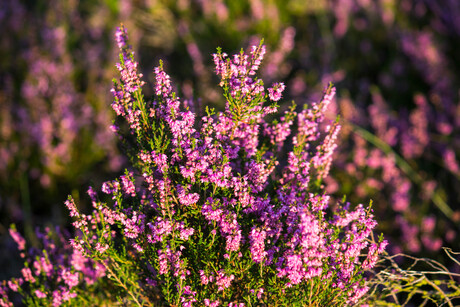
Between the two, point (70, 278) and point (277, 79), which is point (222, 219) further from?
point (277, 79)

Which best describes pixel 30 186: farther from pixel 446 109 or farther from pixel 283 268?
pixel 446 109

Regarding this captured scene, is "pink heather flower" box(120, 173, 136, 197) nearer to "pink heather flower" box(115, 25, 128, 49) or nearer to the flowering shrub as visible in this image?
the flowering shrub

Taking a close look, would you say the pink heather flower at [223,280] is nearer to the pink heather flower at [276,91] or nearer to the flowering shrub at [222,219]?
the flowering shrub at [222,219]

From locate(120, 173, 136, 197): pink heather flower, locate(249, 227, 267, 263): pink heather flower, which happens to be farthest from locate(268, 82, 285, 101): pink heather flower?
locate(120, 173, 136, 197): pink heather flower

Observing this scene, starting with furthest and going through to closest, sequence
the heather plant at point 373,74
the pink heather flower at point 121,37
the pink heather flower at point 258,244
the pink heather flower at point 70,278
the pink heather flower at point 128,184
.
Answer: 1. the heather plant at point 373,74
2. the pink heather flower at point 70,278
3. the pink heather flower at point 121,37
4. the pink heather flower at point 128,184
5. the pink heather flower at point 258,244

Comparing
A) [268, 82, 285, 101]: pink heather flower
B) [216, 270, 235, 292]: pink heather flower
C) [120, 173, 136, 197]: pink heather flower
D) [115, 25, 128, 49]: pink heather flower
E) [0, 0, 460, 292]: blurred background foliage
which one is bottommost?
[216, 270, 235, 292]: pink heather flower

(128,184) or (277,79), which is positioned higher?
(277,79)

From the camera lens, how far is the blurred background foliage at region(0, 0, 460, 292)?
410cm

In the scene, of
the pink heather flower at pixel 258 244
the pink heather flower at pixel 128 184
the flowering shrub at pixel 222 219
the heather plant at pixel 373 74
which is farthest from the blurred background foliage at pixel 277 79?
the pink heather flower at pixel 128 184

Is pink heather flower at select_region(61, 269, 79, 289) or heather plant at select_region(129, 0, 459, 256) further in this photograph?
heather plant at select_region(129, 0, 459, 256)

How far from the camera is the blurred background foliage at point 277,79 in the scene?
410 centimetres

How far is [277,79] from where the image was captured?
17.0 feet

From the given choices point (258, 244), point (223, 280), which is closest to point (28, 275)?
point (223, 280)

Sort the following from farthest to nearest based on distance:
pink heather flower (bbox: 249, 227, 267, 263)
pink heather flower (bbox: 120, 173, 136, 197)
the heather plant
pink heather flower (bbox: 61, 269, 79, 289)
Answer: the heather plant → pink heather flower (bbox: 61, 269, 79, 289) → pink heather flower (bbox: 120, 173, 136, 197) → pink heather flower (bbox: 249, 227, 267, 263)
